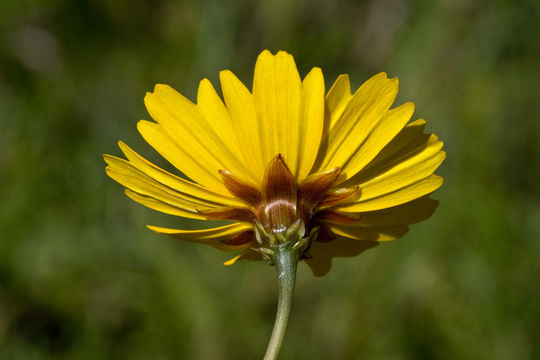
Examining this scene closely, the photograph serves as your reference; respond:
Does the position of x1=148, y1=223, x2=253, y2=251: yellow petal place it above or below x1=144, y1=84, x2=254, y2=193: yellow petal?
below

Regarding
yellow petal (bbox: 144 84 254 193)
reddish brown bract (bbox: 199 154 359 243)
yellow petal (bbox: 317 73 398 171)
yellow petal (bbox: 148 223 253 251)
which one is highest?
yellow petal (bbox: 317 73 398 171)

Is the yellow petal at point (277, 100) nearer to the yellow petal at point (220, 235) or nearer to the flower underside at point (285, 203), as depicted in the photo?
the flower underside at point (285, 203)

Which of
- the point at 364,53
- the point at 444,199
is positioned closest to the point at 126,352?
the point at 444,199

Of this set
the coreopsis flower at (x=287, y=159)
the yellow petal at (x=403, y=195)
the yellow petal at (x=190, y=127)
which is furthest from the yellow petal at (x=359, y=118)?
the yellow petal at (x=190, y=127)

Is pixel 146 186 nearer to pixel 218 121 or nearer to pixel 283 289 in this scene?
pixel 218 121

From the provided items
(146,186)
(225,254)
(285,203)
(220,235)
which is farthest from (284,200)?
(225,254)

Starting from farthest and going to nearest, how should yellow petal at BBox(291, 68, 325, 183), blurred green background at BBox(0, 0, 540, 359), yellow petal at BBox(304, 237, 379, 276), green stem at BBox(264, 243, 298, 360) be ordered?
blurred green background at BBox(0, 0, 540, 359), yellow petal at BBox(304, 237, 379, 276), yellow petal at BBox(291, 68, 325, 183), green stem at BBox(264, 243, 298, 360)

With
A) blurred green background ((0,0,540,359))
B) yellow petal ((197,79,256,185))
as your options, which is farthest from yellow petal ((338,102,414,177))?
blurred green background ((0,0,540,359))

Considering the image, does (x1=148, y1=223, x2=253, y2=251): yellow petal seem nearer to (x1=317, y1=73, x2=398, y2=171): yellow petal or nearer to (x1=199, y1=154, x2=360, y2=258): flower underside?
(x1=199, y1=154, x2=360, y2=258): flower underside

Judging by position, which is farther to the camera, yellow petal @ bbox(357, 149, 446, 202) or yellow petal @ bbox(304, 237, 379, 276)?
yellow petal @ bbox(304, 237, 379, 276)
